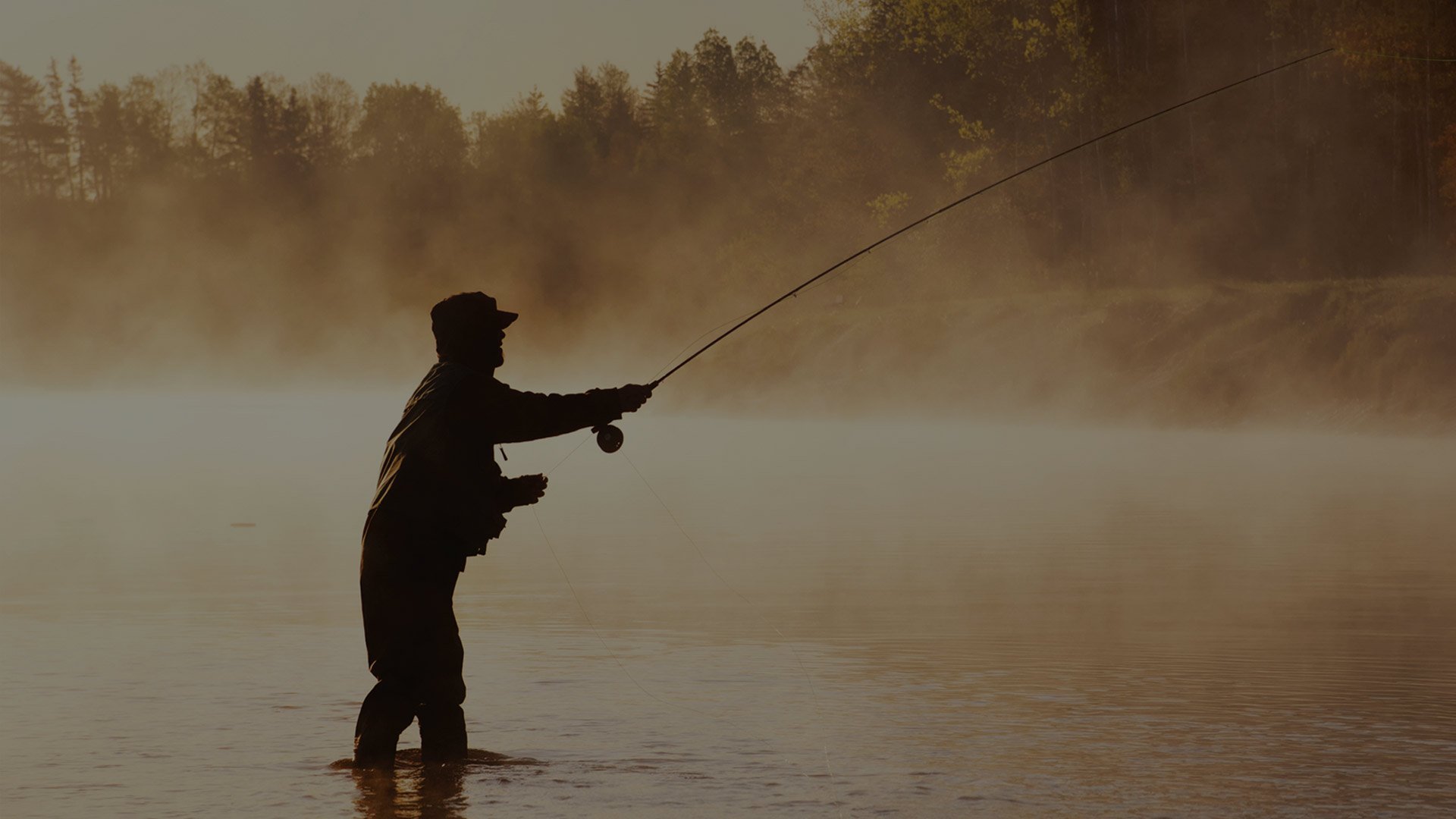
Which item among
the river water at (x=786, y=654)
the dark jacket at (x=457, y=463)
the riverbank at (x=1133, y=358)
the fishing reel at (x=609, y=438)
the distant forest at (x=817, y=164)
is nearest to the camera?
the river water at (x=786, y=654)

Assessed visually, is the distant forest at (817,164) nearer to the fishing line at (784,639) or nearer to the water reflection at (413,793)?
the fishing line at (784,639)

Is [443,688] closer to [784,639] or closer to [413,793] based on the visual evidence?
[413,793]

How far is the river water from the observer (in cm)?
650

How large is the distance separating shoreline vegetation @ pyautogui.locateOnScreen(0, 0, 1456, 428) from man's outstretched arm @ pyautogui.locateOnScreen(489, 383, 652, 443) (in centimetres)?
2492

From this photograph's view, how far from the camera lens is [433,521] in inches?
263

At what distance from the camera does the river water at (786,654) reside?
650 centimetres

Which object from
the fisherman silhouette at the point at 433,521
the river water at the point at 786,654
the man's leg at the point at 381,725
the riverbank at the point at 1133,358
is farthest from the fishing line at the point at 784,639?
the riverbank at the point at 1133,358

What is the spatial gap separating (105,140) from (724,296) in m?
40.2

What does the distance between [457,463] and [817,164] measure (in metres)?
51.4

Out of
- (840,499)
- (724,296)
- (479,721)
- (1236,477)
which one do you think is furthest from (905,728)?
(724,296)

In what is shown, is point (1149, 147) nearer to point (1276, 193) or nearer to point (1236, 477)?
point (1276, 193)

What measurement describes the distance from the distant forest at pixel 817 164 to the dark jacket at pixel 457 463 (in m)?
26.8

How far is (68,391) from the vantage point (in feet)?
227

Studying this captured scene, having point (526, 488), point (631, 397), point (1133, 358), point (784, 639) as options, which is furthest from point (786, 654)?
point (1133, 358)
